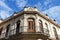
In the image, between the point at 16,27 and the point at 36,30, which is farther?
the point at 16,27

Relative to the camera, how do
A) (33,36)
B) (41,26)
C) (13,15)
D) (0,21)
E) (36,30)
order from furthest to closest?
1. (0,21)
2. (13,15)
3. (41,26)
4. (36,30)
5. (33,36)

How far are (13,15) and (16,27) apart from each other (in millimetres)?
2819

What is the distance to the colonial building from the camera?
65.7 feet

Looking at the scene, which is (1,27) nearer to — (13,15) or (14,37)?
(13,15)

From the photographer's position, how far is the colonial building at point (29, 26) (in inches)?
788

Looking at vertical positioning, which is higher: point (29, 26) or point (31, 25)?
point (31, 25)

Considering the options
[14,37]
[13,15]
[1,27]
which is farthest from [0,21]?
[14,37]

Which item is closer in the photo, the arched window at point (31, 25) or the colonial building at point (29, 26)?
the colonial building at point (29, 26)

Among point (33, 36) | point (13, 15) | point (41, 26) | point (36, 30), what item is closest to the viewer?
point (33, 36)

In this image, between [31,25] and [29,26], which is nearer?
[29,26]

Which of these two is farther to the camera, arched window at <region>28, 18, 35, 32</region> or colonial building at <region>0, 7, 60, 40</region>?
arched window at <region>28, 18, 35, 32</region>

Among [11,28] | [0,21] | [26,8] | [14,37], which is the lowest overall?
[14,37]

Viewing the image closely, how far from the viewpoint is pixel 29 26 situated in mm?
22062

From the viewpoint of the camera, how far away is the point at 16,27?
22906 millimetres
